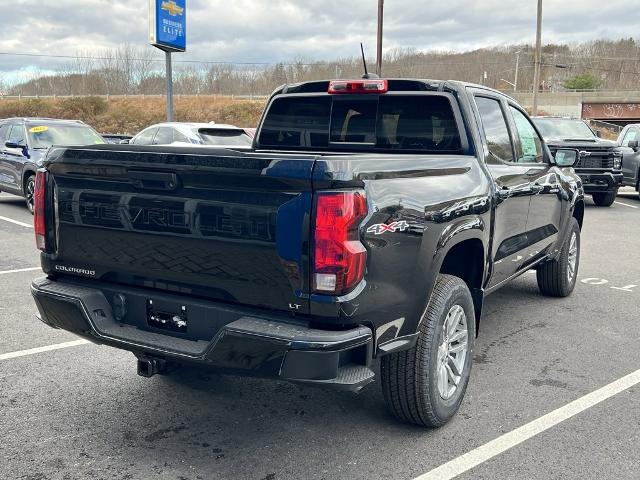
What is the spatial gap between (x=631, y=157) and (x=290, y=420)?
14.9m

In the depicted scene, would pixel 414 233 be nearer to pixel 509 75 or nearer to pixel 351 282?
pixel 351 282

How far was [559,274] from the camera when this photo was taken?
20.7ft

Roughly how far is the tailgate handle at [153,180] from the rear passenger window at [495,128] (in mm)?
2285

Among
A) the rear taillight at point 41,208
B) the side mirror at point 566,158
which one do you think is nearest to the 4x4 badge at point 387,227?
the rear taillight at point 41,208

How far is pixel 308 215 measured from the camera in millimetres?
2678

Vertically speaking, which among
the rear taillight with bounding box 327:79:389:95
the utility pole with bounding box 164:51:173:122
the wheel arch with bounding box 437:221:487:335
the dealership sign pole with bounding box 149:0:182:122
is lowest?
the wheel arch with bounding box 437:221:487:335

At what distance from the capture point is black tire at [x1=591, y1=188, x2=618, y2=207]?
1466 centimetres

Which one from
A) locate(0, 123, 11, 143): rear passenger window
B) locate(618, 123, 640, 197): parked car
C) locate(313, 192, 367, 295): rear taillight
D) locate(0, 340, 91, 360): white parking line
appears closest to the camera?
locate(313, 192, 367, 295): rear taillight

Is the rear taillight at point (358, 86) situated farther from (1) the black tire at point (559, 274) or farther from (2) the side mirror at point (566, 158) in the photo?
(1) the black tire at point (559, 274)

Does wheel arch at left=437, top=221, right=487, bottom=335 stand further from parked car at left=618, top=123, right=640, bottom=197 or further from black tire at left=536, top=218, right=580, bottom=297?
parked car at left=618, top=123, right=640, bottom=197

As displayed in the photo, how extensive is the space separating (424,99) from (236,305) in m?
2.08

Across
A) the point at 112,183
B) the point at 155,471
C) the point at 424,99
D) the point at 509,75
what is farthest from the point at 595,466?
the point at 509,75

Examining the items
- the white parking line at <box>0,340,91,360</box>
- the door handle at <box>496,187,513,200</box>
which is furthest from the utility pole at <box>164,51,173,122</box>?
the door handle at <box>496,187,513,200</box>

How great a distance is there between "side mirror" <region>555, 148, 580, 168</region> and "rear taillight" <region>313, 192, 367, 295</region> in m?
3.56
